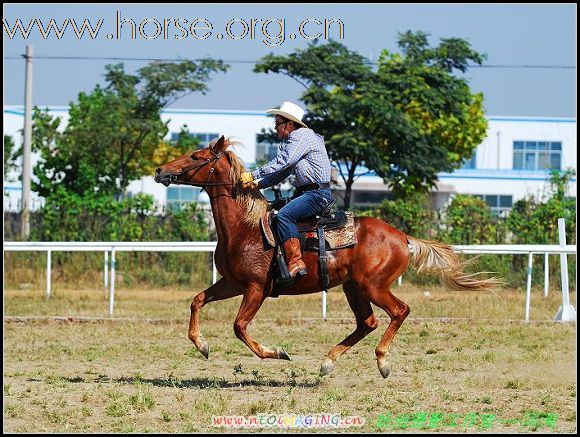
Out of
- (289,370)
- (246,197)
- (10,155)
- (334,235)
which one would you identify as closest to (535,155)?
(10,155)

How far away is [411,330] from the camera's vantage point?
1558 cm

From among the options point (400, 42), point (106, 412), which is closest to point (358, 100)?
point (400, 42)

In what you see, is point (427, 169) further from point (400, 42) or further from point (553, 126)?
point (553, 126)

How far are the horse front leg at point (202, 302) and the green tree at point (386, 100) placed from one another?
676 inches

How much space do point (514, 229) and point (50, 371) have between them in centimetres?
1523

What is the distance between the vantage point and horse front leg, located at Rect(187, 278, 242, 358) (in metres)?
10.9

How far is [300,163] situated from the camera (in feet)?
35.0

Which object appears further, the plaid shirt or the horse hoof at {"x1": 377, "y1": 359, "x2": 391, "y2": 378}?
the horse hoof at {"x1": 377, "y1": 359, "x2": 391, "y2": 378}

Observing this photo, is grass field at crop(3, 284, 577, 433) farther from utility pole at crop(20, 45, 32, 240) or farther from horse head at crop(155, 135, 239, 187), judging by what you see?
utility pole at crop(20, 45, 32, 240)

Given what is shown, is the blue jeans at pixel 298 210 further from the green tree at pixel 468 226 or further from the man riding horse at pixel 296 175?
the green tree at pixel 468 226

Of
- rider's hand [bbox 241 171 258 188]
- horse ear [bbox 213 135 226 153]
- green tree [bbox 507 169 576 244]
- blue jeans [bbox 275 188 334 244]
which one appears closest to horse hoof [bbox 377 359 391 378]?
blue jeans [bbox 275 188 334 244]

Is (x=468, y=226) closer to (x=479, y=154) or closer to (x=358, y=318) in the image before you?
(x=358, y=318)

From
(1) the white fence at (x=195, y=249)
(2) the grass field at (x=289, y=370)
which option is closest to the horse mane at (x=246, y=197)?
(2) the grass field at (x=289, y=370)

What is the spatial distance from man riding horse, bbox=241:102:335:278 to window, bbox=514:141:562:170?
50.2 m
